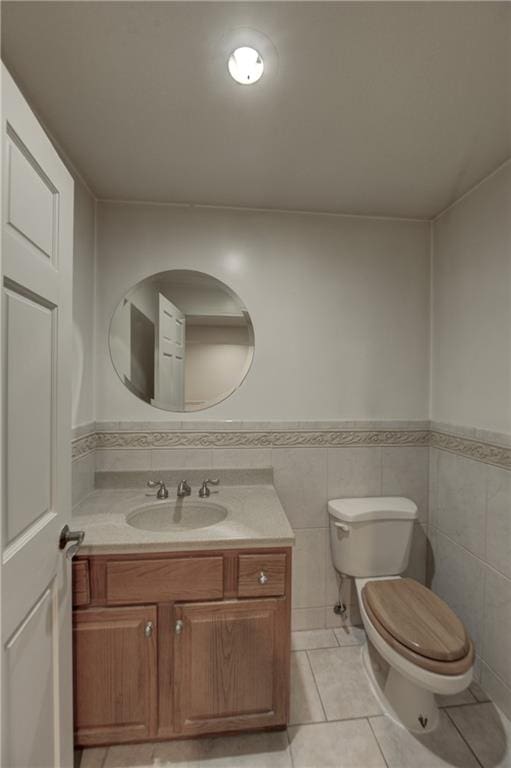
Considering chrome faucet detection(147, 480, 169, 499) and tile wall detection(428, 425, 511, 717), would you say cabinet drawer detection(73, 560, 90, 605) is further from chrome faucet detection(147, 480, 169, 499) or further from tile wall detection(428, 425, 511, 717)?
tile wall detection(428, 425, 511, 717)

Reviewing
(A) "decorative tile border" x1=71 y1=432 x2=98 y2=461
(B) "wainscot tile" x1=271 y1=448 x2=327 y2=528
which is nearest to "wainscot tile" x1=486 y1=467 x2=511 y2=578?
(B) "wainscot tile" x1=271 y1=448 x2=327 y2=528

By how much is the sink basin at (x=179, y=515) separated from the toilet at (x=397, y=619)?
2.02ft

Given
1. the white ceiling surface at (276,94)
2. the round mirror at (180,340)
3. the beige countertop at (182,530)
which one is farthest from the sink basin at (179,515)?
the white ceiling surface at (276,94)

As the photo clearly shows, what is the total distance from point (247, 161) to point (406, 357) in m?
1.27

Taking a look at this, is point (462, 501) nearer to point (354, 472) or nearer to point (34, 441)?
point (354, 472)

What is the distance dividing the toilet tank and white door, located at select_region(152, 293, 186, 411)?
1.03 metres

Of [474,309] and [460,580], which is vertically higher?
[474,309]

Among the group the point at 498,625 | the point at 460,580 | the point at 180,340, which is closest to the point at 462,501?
the point at 460,580

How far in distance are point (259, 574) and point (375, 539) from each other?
736 millimetres

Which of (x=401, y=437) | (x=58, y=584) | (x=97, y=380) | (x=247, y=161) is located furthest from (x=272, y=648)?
(x=247, y=161)

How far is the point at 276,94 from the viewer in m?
1.15

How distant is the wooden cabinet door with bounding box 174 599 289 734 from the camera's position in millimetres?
1291

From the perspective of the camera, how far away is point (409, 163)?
58.9 inches

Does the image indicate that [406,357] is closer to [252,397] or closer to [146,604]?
[252,397]
